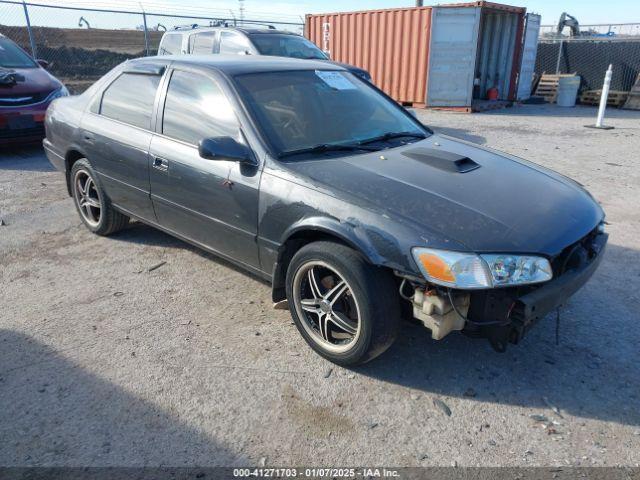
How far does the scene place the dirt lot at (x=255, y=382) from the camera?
2455 mm

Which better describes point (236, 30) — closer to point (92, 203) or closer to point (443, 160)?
point (92, 203)

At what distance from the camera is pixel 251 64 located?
3818 mm

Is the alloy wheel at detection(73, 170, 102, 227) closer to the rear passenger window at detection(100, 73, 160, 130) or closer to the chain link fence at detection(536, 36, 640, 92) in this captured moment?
the rear passenger window at detection(100, 73, 160, 130)

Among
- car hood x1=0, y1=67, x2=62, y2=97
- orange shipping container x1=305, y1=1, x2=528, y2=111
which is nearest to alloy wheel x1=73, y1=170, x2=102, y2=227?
car hood x1=0, y1=67, x2=62, y2=97

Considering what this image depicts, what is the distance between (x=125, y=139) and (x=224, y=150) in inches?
59.6

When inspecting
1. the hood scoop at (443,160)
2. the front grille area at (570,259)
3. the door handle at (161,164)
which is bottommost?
the front grille area at (570,259)

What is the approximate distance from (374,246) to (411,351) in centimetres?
90

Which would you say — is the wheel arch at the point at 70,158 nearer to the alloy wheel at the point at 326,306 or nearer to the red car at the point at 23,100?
the alloy wheel at the point at 326,306

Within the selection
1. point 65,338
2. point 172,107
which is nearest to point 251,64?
point 172,107

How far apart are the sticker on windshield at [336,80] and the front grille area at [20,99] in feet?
19.7

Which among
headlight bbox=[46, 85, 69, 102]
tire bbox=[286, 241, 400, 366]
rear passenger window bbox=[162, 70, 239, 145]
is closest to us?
tire bbox=[286, 241, 400, 366]

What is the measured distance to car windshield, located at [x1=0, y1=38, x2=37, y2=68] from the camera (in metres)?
8.62

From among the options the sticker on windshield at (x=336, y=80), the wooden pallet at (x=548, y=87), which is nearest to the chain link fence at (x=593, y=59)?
the wooden pallet at (x=548, y=87)

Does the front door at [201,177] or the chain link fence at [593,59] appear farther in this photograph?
the chain link fence at [593,59]
